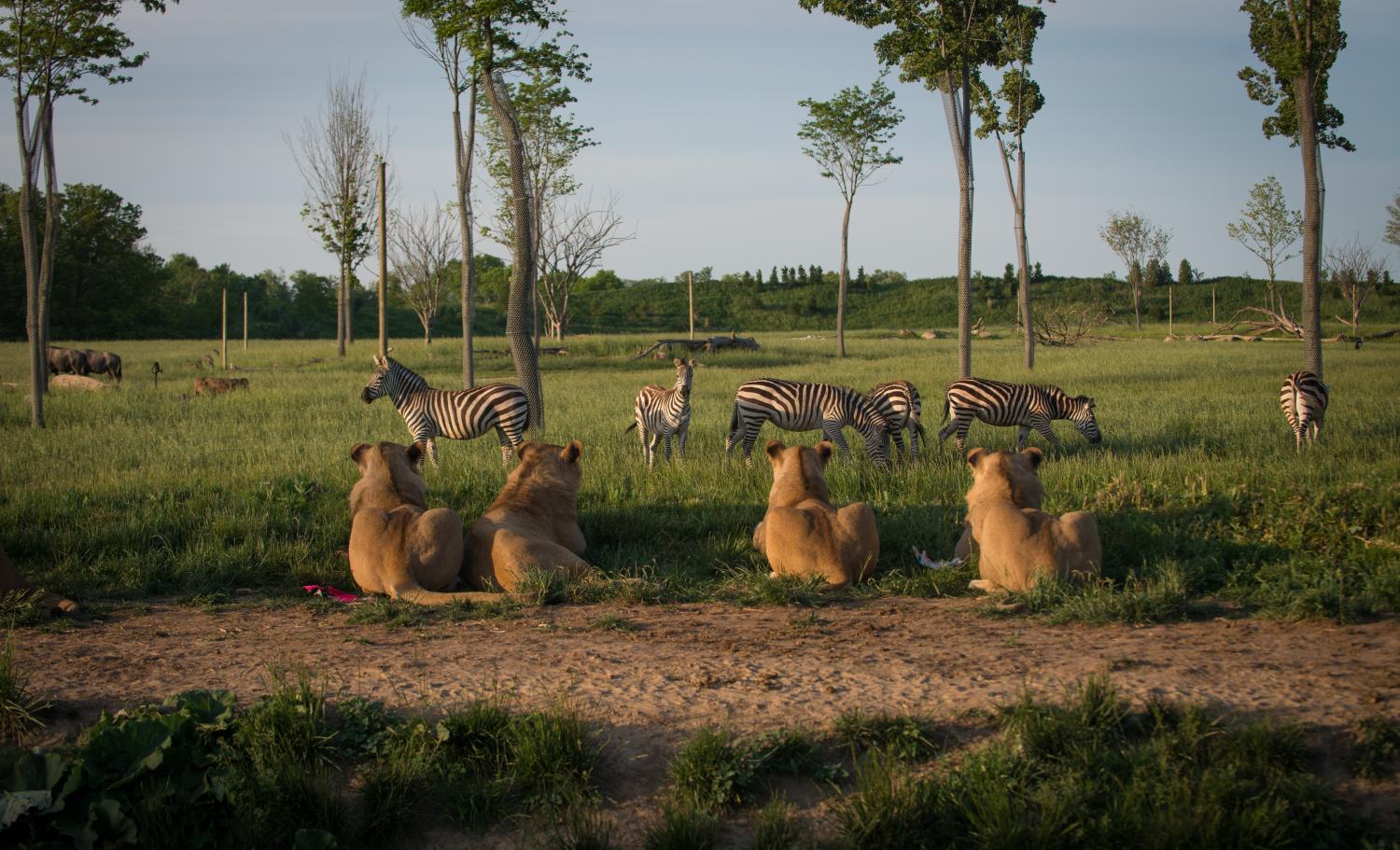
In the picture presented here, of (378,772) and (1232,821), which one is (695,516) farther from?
(1232,821)

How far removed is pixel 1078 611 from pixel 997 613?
501mm

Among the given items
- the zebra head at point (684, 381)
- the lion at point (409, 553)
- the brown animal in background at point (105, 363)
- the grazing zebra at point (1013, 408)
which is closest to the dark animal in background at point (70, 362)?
the brown animal in background at point (105, 363)

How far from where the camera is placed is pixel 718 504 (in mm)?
9898

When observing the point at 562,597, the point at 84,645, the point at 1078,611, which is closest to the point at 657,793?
the point at 562,597

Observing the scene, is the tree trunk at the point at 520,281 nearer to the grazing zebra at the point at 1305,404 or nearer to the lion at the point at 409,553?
the lion at the point at 409,553

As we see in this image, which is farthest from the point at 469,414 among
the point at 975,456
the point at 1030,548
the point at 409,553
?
the point at 1030,548

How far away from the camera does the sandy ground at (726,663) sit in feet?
16.4

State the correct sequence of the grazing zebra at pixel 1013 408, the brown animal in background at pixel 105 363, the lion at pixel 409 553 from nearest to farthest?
the lion at pixel 409 553 < the grazing zebra at pixel 1013 408 < the brown animal in background at pixel 105 363

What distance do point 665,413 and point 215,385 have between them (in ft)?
52.7

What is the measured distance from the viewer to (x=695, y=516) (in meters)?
9.48

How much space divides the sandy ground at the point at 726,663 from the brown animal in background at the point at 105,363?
2775 centimetres

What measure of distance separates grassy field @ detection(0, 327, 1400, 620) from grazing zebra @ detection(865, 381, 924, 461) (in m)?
0.49

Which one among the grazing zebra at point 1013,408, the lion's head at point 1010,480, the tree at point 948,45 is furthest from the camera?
the tree at point 948,45

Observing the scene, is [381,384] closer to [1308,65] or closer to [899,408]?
[899,408]
